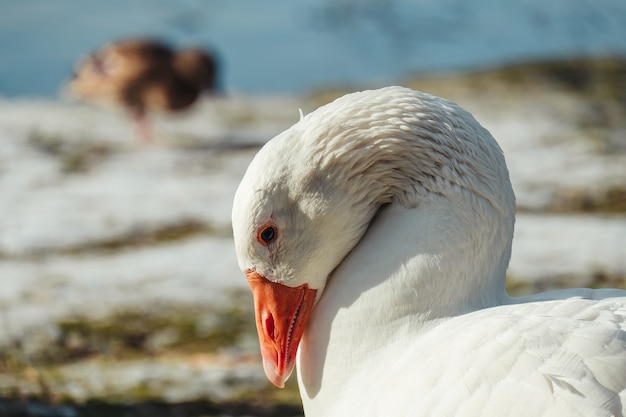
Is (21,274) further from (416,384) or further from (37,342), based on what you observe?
(416,384)

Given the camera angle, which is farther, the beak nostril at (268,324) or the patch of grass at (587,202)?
the patch of grass at (587,202)

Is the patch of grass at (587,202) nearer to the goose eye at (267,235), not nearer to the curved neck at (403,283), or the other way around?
the curved neck at (403,283)

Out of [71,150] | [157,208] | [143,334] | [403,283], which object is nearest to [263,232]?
→ [403,283]

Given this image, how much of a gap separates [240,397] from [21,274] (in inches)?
138

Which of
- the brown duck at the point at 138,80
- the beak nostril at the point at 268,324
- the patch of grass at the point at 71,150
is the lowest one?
the patch of grass at the point at 71,150

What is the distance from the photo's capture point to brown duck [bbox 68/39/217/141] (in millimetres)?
15305

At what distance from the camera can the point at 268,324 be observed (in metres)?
3.53

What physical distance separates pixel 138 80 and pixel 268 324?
491 inches

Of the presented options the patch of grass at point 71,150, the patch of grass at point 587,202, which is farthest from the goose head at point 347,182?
the patch of grass at point 71,150

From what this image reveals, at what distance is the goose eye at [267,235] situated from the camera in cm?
332

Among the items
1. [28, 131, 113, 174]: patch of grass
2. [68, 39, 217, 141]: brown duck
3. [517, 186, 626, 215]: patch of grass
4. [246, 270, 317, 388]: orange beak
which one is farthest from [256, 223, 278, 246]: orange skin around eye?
[68, 39, 217, 141]: brown duck

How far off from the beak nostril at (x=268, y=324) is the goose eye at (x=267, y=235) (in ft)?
1.08

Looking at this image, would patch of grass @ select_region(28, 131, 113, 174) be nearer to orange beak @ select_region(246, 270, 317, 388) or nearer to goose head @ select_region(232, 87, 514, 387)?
orange beak @ select_region(246, 270, 317, 388)

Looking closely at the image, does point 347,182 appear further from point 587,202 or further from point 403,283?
point 587,202
